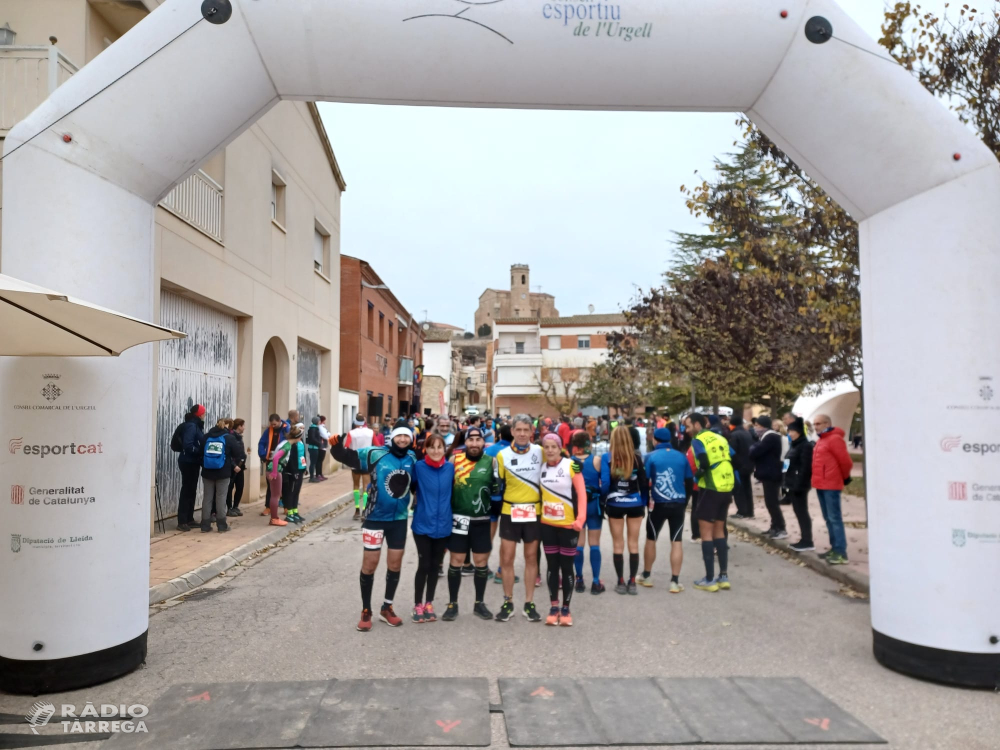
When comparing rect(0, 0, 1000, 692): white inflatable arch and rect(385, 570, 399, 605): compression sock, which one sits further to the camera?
rect(385, 570, 399, 605): compression sock

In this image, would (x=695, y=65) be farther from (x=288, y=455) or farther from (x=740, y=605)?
(x=288, y=455)

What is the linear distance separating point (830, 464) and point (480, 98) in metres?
6.50

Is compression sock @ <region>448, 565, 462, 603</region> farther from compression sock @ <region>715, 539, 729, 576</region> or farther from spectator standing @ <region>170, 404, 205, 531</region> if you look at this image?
spectator standing @ <region>170, 404, 205, 531</region>

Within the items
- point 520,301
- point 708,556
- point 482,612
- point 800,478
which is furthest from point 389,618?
point 520,301

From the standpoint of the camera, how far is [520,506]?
726cm

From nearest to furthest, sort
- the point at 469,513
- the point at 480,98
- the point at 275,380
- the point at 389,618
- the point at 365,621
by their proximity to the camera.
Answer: the point at 480,98, the point at 365,621, the point at 389,618, the point at 469,513, the point at 275,380

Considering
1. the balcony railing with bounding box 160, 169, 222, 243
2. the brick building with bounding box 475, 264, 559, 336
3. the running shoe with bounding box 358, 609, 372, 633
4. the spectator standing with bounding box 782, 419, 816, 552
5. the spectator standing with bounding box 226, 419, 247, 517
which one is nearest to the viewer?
the running shoe with bounding box 358, 609, 372, 633

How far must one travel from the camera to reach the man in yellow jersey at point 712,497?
334 inches

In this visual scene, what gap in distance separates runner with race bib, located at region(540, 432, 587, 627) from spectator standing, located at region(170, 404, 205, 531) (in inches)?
268

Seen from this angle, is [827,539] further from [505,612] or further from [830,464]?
[505,612]

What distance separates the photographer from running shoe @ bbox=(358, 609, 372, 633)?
270 inches

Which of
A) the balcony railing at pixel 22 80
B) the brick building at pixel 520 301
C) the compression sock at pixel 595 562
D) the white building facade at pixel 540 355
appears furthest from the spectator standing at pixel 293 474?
the brick building at pixel 520 301

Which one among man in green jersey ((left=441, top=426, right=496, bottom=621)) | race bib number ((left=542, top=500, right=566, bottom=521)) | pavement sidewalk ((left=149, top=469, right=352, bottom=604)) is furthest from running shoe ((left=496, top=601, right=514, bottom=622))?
pavement sidewalk ((left=149, top=469, right=352, bottom=604))

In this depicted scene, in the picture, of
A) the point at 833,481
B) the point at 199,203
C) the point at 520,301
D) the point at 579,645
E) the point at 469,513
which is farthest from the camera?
the point at 520,301
